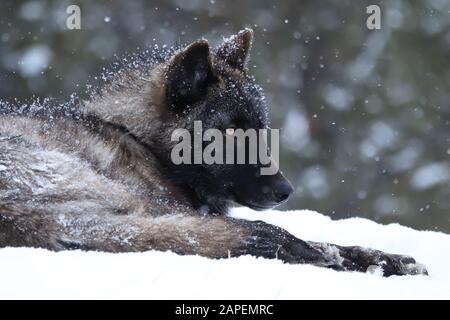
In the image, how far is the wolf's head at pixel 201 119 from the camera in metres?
4.59

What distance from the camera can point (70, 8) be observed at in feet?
44.8

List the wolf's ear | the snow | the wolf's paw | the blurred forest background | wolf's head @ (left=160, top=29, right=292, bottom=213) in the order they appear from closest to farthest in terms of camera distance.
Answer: the snow < the wolf's paw < wolf's head @ (left=160, top=29, right=292, bottom=213) < the wolf's ear < the blurred forest background

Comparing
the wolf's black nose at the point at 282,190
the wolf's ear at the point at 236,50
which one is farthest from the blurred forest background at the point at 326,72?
the wolf's black nose at the point at 282,190

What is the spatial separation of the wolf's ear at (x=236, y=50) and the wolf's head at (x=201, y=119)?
292 millimetres

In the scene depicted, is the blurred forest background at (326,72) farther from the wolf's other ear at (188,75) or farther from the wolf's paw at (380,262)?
the wolf's paw at (380,262)

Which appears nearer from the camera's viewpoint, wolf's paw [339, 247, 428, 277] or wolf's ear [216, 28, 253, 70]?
wolf's paw [339, 247, 428, 277]

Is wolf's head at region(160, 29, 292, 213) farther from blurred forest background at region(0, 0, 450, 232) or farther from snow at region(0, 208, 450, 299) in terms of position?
blurred forest background at region(0, 0, 450, 232)

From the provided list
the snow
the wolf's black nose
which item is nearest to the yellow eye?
the wolf's black nose

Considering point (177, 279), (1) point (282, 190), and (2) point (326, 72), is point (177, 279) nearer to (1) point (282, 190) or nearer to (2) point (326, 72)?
(1) point (282, 190)

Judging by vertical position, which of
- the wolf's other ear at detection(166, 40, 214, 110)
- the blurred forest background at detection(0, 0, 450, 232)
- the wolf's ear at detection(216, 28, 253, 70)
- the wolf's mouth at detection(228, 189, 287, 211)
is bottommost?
the wolf's mouth at detection(228, 189, 287, 211)

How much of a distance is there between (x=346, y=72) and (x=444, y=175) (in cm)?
275

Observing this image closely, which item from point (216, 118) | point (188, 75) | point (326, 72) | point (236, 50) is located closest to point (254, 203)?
point (216, 118)

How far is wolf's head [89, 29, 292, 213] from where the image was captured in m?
4.59
